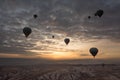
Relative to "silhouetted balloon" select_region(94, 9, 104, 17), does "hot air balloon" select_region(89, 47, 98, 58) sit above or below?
below

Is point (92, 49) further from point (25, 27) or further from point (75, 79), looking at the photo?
point (75, 79)

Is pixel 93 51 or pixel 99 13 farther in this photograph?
pixel 93 51

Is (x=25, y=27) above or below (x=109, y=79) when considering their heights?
above

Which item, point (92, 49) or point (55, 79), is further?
point (55, 79)

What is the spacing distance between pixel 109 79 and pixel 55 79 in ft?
173

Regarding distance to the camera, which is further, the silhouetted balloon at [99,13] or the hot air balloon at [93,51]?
the hot air balloon at [93,51]

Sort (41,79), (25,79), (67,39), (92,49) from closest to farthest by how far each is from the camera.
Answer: (92,49) < (67,39) < (41,79) < (25,79)

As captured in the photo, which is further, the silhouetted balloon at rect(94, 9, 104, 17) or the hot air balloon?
the hot air balloon

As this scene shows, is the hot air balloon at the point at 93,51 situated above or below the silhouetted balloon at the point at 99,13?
below

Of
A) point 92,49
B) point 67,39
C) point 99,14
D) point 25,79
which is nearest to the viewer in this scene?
point 99,14

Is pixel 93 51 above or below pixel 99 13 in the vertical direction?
Answer: below

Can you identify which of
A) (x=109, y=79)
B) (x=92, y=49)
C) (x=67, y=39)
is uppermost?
(x=67, y=39)

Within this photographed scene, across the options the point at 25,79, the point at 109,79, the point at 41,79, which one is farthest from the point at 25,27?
the point at 109,79

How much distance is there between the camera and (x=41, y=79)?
542ft
